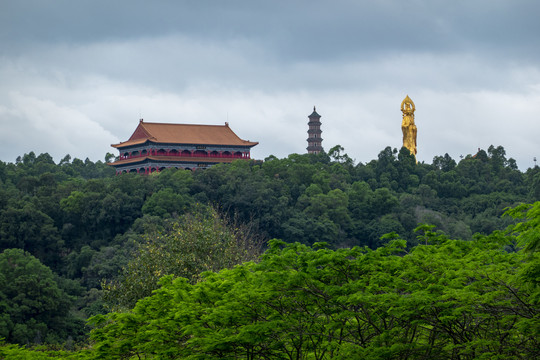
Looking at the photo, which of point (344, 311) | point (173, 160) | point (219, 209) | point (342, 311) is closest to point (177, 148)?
point (173, 160)

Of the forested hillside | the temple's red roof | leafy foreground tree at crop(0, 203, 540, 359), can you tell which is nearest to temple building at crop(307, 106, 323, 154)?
the forested hillside

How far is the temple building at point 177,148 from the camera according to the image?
236ft

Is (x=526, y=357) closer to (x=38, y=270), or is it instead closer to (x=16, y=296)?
(x=16, y=296)

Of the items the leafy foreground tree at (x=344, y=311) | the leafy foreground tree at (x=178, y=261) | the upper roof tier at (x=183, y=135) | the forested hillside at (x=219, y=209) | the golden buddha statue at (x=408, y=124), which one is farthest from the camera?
the golden buddha statue at (x=408, y=124)

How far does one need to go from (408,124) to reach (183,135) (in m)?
22.4

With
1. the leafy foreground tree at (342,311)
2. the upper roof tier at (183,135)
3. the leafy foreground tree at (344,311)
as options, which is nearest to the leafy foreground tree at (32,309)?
the leafy foreground tree at (344,311)

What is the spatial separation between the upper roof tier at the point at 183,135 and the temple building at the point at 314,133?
15620 millimetres

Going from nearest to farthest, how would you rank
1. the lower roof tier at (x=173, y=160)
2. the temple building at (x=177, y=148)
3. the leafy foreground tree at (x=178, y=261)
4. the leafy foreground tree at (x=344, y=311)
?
the leafy foreground tree at (x=344, y=311) < the leafy foreground tree at (x=178, y=261) < the lower roof tier at (x=173, y=160) < the temple building at (x=177, y=148)

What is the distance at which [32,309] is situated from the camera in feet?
137

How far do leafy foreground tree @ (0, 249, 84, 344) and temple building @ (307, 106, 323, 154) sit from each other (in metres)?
49.4

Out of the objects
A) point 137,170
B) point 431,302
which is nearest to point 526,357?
point 431,302

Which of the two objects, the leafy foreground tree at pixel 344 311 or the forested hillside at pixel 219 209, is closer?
the leafy foreground tree at pixel 344 311

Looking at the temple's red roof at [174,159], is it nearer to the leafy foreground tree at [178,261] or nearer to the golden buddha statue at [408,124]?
the golden buddha statue at [408,124]

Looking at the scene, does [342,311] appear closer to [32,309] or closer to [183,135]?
[32,309]
